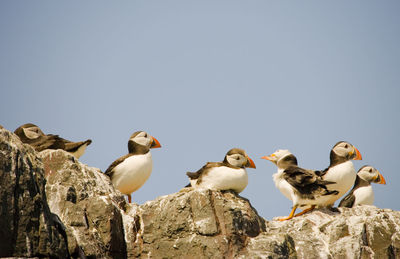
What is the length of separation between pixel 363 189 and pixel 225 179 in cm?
469

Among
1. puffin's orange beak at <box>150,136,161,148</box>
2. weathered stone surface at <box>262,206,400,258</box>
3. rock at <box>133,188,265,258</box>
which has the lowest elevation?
weathered stone surface at <box>262,206,400,258</box>

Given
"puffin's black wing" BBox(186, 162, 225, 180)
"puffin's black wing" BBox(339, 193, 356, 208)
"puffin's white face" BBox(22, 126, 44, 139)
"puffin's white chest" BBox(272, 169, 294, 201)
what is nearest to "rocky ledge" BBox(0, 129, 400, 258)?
"puffin's black wing" BBox(186, 162, 225, 180)

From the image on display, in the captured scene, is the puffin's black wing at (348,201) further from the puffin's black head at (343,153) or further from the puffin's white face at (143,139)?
the puffin's white face at (143,139)

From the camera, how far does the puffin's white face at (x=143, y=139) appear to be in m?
11.1

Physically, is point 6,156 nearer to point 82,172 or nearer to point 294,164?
point 82,172

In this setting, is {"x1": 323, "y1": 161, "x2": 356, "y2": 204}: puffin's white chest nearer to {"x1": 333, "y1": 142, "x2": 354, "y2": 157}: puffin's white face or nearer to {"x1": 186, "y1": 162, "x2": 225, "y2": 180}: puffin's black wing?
{"x1": 333, "y1": 142, "x2": 354, "y2": 157}: puffin's white face

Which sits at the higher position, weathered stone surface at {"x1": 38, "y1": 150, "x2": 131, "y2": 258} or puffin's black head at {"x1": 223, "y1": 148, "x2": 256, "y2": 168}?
puffin's black head at {"x1": 223, "y1": 148, "x2": 256, "y2": 168}

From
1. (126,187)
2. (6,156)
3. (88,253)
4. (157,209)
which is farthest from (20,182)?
(126,187)

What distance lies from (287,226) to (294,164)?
1.88 metres

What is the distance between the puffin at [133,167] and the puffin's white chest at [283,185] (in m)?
2.20

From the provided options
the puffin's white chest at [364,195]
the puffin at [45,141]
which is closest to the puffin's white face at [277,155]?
the puffin's white chest at [364,195]

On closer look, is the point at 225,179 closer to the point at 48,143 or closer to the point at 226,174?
the point at 226,174

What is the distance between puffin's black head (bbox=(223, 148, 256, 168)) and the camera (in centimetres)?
948

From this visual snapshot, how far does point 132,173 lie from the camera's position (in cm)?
1052
